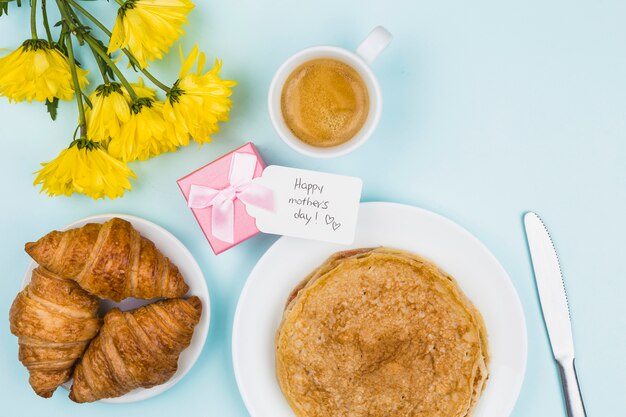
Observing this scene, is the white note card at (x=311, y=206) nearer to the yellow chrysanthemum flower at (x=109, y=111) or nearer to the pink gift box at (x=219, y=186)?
the pink gift box at (x=219, y=186)

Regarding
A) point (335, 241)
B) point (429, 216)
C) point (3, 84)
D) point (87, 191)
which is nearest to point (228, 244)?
point (335, 241)

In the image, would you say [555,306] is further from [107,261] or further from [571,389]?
[107,261]

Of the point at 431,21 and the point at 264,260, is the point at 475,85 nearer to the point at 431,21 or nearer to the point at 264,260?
the point at 431,21

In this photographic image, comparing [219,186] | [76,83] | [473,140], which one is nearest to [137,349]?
[219,186]

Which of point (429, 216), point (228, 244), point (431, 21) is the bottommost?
point (228, 244)

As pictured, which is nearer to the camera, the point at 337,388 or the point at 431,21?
the point at 337,388

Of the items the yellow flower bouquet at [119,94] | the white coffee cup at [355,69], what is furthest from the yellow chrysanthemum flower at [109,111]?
the white coffee cup at [355,69]
